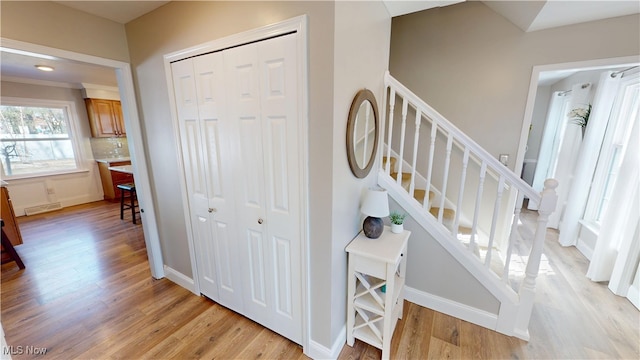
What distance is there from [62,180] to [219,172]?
16.7ft

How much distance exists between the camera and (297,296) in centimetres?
155

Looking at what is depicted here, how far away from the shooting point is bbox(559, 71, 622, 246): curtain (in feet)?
8.28

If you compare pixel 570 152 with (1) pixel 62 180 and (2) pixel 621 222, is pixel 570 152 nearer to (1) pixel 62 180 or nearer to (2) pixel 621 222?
(2) pixel 621 222

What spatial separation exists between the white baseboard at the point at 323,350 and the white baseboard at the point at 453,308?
2.56ft

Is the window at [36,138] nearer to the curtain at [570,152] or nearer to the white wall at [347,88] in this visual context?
the white wall at [347,88]

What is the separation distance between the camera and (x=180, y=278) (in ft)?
7.47

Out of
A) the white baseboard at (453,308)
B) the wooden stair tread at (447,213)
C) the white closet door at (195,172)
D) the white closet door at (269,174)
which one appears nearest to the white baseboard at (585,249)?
the wooden stair tread at (447,213)

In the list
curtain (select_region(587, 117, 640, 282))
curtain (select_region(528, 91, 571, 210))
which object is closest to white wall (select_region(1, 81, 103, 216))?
curtain (select_region(587, 117, 640, 282))

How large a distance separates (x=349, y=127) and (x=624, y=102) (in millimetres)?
3199

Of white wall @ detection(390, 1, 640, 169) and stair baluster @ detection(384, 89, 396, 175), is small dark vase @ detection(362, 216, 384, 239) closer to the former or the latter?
stair baluster @ detection(384, 89, 396, 175)

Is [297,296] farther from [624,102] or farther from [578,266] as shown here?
[624,102]

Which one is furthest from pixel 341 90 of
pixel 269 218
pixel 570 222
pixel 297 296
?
pixel 570 222

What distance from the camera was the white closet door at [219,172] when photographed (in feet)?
5.14

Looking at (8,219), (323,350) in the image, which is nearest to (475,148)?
(323,350)
